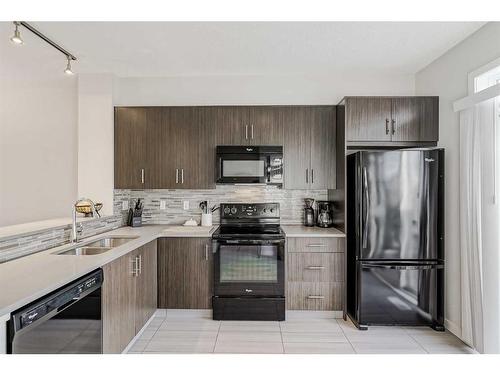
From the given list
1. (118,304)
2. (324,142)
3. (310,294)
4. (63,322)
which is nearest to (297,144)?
(324,142)

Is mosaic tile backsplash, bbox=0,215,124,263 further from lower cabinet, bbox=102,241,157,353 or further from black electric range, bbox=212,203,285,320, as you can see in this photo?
black electric range, bbox=212,203,285,320

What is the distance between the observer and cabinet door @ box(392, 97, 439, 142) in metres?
3.11

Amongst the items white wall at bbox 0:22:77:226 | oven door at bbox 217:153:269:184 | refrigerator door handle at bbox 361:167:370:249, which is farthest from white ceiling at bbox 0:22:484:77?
refrigerator door handle at bbox 361:167:370:249

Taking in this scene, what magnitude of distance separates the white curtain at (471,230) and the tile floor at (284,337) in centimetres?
25

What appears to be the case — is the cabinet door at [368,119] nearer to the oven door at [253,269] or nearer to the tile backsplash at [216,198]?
the tile backsplash at [216,198]

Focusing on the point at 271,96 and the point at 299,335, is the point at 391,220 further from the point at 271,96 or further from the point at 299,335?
the point at 271,96

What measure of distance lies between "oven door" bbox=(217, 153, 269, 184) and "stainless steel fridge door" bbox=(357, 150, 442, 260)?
3.31 ft

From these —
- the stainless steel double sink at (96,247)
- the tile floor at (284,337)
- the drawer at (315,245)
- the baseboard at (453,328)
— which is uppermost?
the stainless steel double sink at (96,247)

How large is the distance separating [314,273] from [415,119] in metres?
1.77

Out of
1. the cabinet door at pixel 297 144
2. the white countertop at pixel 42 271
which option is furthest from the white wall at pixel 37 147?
the cabinet door at pixel 297 144

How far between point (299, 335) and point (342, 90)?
2.58 m

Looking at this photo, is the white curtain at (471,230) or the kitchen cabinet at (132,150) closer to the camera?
the white curtain at (471,230)

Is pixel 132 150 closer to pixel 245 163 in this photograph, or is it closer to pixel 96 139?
pixel 96 139

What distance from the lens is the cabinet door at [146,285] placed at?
2670 millimetres
